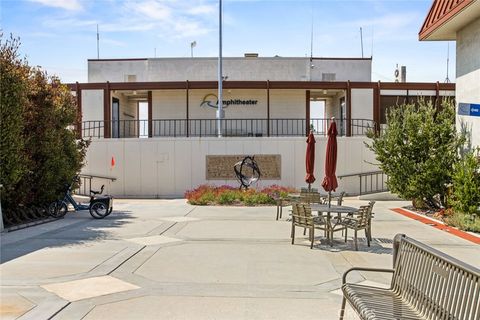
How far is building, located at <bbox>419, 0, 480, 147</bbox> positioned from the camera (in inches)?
513

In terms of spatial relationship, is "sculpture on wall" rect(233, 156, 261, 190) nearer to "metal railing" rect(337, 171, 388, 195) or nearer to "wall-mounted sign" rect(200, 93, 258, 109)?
"metal railing" rect(337, 171, 388, 195)

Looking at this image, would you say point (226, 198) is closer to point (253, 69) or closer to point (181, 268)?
point (181, 268)

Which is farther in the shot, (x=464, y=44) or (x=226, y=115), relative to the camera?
(x=226, y=115)

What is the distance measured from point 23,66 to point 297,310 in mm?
10884

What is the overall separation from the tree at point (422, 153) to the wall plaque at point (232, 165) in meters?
6.71

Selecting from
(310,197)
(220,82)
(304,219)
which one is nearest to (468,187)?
(310,197)

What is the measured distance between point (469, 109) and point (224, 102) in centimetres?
1593

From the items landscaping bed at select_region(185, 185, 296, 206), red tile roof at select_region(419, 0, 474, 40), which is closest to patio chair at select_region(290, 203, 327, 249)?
red tile roof at select_region(419, 0, 474, 40)

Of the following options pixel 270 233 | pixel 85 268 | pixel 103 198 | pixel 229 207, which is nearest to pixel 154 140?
pixel 229 207

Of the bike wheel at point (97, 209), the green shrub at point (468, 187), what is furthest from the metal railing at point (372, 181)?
the bike wheel at point (97, 209)

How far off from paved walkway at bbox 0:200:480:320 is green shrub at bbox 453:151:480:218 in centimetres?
98

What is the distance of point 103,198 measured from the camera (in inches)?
568

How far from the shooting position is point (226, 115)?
1102 inches

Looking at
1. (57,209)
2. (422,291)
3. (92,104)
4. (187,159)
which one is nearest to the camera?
(422,291)
